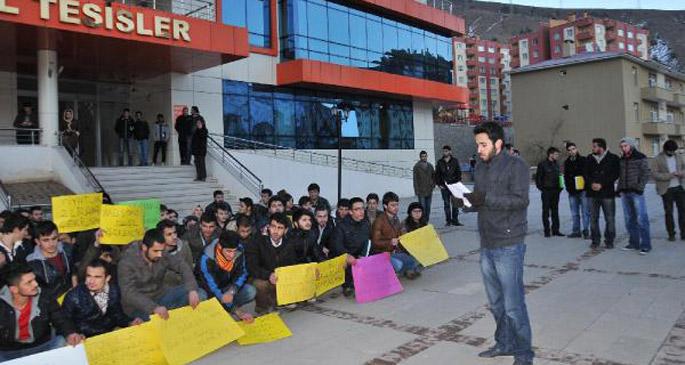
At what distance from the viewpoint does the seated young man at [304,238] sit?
6.60 meters

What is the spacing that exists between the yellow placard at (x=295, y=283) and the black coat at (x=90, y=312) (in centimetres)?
174

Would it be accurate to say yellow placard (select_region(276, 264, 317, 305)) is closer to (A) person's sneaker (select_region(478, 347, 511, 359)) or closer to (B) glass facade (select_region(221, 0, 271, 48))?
(A) person's sneaker (select_region(478, 347, 511, 359))

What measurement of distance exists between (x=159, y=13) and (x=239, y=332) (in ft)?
38.6

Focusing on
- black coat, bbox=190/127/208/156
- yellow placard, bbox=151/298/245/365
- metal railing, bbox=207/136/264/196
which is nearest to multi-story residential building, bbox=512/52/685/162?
metal railing, bbox=207/136/264/196

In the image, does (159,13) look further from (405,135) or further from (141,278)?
(405,135)

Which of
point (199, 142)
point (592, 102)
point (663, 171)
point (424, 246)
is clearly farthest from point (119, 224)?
point (592, 102)

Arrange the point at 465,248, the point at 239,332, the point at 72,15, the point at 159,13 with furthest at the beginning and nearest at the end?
1. the point at 159,13
2. the point at 72,15
3. the point at 465,248
4. the point at 239,332

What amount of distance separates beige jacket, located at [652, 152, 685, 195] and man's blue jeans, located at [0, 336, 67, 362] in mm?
9627

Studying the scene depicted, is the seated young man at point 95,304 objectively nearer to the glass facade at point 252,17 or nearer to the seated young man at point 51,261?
the seated young man at point 51,261

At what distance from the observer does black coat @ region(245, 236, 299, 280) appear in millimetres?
6160

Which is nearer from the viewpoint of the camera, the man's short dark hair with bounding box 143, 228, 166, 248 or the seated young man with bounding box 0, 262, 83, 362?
the seated young man with bounding box 0, 262, 83, 362

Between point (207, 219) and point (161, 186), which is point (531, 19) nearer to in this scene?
point (161, 186)

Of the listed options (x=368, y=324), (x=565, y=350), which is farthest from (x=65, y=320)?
(x=565, y=350)

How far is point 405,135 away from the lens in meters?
29.1
